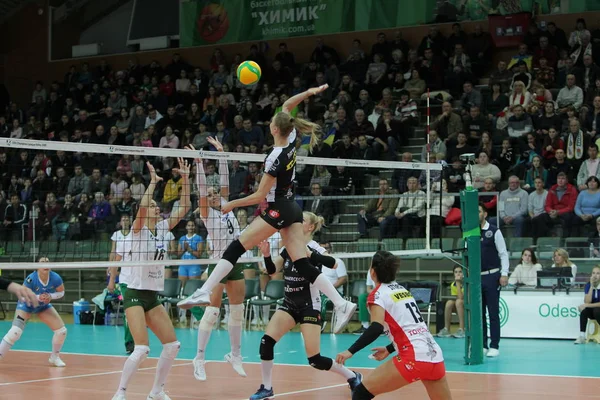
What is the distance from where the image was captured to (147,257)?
9477 mm

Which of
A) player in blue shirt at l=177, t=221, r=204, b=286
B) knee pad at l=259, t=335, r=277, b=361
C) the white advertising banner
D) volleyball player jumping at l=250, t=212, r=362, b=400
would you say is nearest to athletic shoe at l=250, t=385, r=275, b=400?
volleyball player jumping at l=250, t=212, r=362, b=400

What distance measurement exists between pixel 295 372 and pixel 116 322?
29.0ft

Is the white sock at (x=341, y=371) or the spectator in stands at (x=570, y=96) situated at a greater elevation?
the spectator in stands at (x=570, y=96)

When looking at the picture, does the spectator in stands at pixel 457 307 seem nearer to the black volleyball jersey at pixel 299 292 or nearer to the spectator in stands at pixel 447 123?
the spectator in stands at pixel 447 123

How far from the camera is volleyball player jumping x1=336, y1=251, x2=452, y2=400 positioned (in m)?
6.54

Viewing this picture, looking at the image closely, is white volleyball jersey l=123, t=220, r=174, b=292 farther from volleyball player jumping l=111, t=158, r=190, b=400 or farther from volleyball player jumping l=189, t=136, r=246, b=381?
volleyball player jumping l=189, t=136, r=246, b=381

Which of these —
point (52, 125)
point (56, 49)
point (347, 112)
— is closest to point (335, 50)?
point (347, 112)

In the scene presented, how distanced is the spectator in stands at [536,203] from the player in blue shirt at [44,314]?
8569 millimetres

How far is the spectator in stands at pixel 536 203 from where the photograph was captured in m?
16.5

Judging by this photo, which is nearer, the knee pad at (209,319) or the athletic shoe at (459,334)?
the knee pad at (209,319)

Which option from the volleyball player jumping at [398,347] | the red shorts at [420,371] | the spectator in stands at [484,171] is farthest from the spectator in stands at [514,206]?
the red shorts at [420,371]

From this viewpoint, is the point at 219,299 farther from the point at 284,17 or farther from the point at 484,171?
the point at 284,17

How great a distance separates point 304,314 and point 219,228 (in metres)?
2.41

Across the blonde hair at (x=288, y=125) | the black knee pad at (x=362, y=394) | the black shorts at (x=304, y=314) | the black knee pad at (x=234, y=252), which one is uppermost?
the blonde hair at (x=288, y=125)
